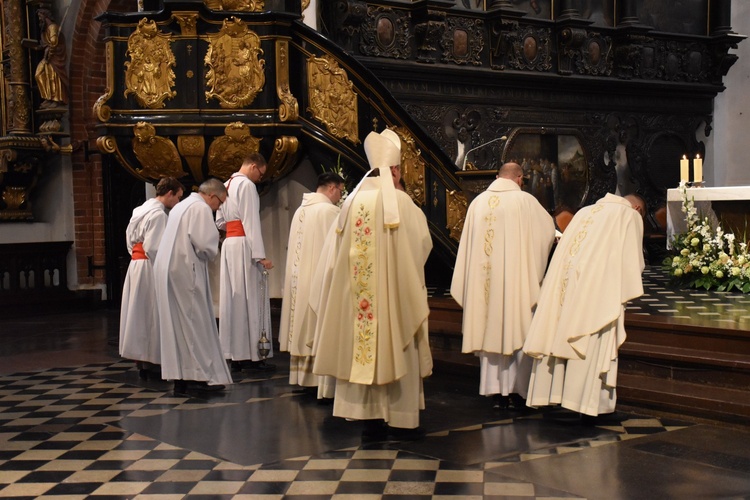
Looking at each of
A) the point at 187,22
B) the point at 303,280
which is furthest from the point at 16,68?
the point at 303,280

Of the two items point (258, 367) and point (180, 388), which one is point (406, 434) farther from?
point (258, 367)

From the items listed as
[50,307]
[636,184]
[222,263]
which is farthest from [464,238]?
[636,184]

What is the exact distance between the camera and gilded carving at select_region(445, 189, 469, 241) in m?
11.0

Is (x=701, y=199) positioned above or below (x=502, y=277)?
above

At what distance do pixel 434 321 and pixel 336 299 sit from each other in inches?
122

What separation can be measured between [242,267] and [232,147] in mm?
1392

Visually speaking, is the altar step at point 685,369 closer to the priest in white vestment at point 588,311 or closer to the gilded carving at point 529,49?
the priest in white vestment at point 588,311

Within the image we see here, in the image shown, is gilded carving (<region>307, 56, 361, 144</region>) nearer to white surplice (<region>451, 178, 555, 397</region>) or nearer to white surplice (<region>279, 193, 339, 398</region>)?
white surplice (<region>279, 193, 339, 398</region>)

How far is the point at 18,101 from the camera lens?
13312 mm

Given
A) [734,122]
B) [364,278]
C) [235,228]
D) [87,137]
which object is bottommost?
[364,278]

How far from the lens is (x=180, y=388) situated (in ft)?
25.9

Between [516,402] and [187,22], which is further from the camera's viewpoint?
[187,22]

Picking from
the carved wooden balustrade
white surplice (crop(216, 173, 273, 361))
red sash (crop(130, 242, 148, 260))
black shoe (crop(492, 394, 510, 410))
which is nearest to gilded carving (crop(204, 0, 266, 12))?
the carved wooden balustrade

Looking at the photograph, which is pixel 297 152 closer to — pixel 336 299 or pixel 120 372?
pixel 120 372
